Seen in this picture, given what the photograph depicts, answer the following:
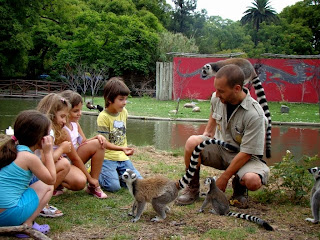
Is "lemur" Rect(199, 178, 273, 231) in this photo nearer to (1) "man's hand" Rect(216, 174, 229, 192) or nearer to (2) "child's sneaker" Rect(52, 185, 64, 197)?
(1) "man's hand" Rect(216, 174, 229, 192)

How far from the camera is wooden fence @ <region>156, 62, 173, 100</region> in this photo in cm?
2138

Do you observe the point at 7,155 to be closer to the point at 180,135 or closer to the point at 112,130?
the point at 112,130

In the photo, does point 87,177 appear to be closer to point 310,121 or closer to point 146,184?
point 146,184

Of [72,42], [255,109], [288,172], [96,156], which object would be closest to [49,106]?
[96,156]

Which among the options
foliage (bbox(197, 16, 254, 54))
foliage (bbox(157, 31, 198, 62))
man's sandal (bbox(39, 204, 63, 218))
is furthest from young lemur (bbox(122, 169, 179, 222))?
foliage (bbox(197, 16, 254, 54))

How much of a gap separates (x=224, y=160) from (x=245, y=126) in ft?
1.57

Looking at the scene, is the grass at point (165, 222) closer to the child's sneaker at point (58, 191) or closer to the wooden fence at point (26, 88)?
the child's sneaker at point (58, 191)

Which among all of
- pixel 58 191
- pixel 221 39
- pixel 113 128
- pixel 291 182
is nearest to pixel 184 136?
pixel 113 128

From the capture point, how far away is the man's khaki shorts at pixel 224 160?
355cm

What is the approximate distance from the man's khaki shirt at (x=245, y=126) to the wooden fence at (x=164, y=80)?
17697 mm

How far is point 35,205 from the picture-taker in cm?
270

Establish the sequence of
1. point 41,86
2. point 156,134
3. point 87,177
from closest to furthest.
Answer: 1. point 87,177
2. point 156,134
3. point 41,86

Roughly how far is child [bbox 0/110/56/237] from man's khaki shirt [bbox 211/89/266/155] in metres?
1.89

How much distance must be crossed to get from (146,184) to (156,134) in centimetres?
650
